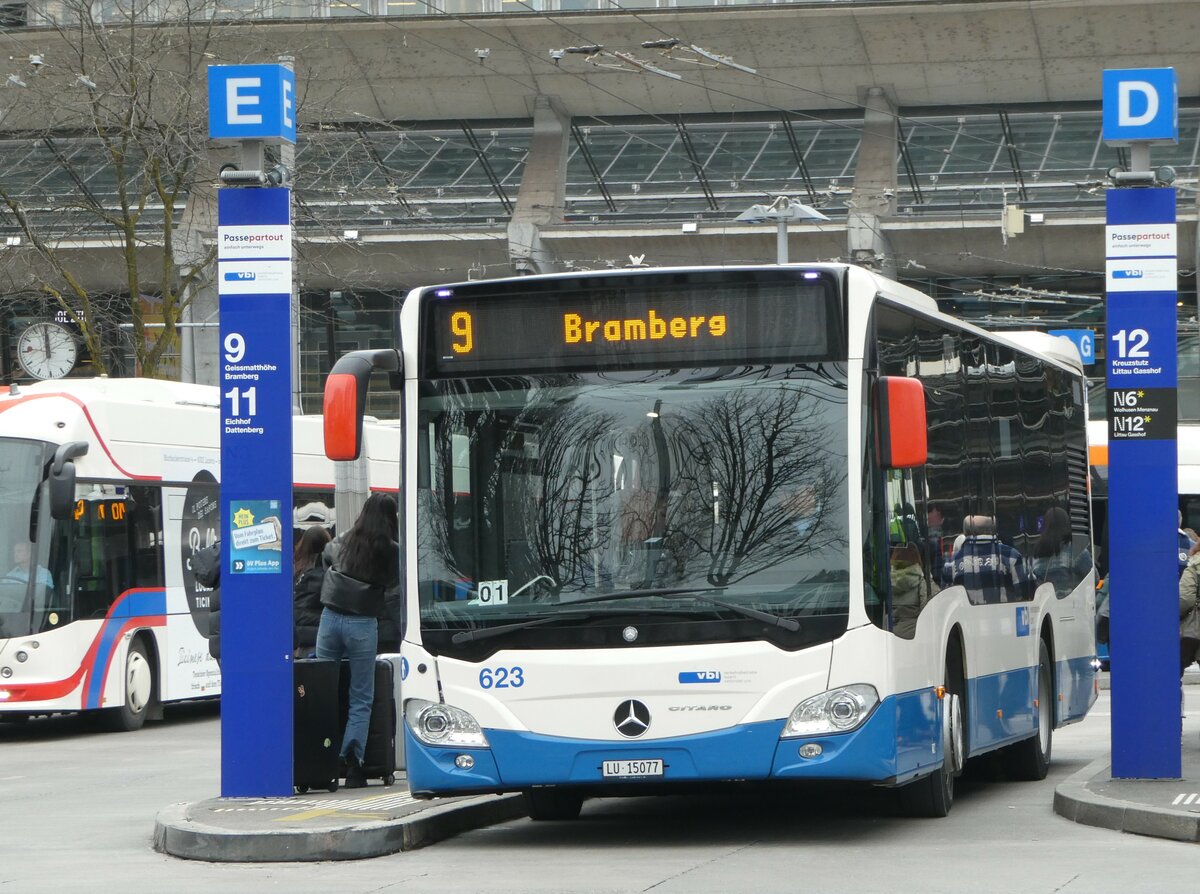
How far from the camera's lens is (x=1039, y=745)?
45.3 ft

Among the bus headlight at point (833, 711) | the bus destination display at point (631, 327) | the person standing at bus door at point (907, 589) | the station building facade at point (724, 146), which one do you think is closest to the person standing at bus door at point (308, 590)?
the bus destination display at point (631, 327)

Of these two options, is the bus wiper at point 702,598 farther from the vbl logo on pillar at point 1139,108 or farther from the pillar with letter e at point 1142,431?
the vbl logo on pillar at point 1139,108

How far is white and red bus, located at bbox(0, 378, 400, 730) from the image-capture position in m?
19.2

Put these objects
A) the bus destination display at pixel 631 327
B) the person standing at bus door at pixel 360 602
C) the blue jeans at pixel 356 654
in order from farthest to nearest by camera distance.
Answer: the blue jeans at pixel 356 654 → the person standing at bus door at pixel 360 602 → the bus destination display at pixel 631 327

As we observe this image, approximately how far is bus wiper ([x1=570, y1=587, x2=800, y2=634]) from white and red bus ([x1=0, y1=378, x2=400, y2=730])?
31.5 ft

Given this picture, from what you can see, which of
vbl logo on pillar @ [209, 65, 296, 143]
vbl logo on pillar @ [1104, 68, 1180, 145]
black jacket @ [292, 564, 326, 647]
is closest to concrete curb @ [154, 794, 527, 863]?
black jacket @ [292, 564, 326, 647]

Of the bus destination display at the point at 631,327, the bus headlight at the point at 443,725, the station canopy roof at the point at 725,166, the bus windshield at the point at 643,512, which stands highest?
the station canopy roof at the point at 725,166

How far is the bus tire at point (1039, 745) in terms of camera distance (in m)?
13.7

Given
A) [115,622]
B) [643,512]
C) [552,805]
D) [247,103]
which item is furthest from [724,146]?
[643,512]

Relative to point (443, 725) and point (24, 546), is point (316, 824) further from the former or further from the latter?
point (24, 546)

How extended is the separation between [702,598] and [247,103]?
12.4 ft

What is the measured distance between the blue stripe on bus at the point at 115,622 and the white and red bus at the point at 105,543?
0.05ft

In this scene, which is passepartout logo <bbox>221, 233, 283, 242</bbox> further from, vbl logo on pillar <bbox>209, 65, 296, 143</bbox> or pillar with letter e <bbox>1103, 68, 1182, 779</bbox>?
pillar with letter e <bbox>1103, 68, 1182, 779</bbox>

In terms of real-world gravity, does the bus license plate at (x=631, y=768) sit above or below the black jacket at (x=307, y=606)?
below
